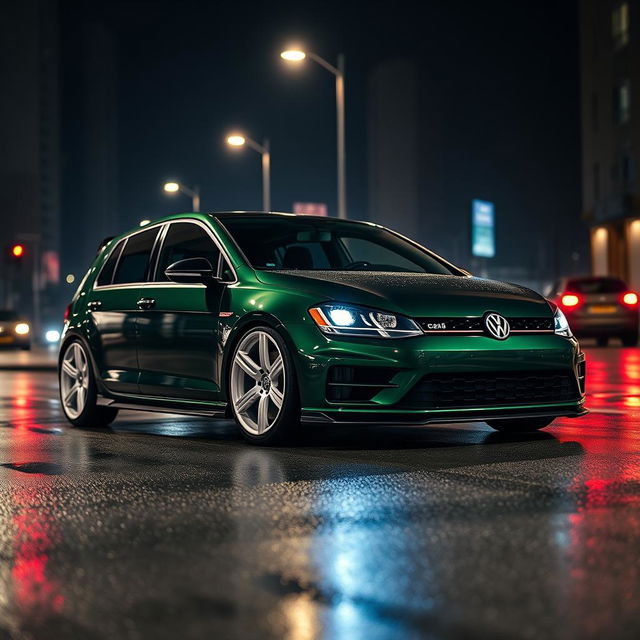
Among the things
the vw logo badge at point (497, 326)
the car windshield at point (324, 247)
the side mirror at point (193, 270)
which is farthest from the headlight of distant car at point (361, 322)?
the side mirror at point (193, 270)

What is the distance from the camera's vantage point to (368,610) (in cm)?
405

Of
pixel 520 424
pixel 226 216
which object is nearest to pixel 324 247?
pixel 226 216

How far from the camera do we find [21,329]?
4072 cm

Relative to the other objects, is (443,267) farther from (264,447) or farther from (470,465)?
(470,465)

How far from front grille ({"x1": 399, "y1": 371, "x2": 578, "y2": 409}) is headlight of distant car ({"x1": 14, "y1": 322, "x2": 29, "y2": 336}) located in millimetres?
33466

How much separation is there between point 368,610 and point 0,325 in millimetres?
37618

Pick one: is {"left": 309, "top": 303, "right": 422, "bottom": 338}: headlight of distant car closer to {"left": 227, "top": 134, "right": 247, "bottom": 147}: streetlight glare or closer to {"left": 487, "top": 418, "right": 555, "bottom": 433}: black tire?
{"left": 487, "top": 418, "right": 555, "bottom": 433}: black tire

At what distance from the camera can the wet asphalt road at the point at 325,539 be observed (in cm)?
396

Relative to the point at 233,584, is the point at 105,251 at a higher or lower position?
higher

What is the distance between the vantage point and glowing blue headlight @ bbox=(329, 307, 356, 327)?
27.6 ft

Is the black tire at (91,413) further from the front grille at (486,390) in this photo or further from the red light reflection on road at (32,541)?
the front grille at (486,390)

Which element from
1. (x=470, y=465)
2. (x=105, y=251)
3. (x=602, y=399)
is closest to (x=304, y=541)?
(x=470, y=465)

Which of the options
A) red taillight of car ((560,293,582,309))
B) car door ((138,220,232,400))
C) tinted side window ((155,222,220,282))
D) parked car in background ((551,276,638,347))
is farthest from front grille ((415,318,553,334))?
red taillight of car ((560,293,582,309))

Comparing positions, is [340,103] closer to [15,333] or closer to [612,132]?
[15,333]
